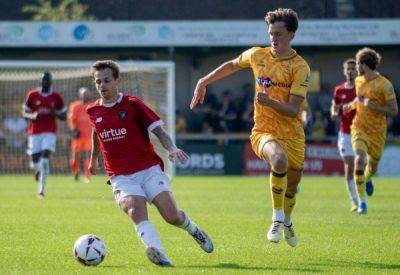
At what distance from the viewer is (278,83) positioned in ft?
34.6

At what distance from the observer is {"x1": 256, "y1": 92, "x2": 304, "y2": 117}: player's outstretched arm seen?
10.0 m

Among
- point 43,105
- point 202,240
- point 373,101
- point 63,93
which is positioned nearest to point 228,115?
point 63,93

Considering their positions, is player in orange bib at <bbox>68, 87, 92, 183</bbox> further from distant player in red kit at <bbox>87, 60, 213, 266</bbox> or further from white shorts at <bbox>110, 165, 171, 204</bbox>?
white shorts at <bbox>110, 165, 171, 204</bbox>

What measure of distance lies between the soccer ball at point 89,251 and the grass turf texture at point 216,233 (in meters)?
0.08

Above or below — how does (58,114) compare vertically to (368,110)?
below

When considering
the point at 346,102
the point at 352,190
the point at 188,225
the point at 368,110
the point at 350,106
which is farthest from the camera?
the point at 346,102

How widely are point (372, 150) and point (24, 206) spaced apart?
575 centimetres

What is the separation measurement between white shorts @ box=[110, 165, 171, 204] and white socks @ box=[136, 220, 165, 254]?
0.34 m

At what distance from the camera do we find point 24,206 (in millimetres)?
16922

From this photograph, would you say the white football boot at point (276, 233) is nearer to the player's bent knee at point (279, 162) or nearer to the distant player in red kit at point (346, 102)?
the player's bent knee at point (279, 162)

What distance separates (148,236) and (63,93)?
803 inches

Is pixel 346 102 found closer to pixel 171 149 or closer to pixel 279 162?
pixel 279 162

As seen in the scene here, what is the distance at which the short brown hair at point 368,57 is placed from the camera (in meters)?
14.8

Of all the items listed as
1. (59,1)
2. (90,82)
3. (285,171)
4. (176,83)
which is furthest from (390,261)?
(59,1)
